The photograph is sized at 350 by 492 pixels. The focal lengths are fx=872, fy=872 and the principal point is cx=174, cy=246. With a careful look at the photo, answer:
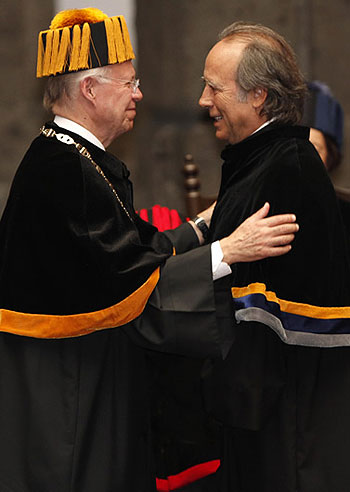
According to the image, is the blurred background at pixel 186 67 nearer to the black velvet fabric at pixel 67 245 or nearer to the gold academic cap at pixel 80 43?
the gold academic cap at pixel 80 43

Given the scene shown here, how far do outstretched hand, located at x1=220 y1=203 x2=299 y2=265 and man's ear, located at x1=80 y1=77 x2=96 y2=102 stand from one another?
70 cm

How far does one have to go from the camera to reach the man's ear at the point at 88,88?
298 centimetres

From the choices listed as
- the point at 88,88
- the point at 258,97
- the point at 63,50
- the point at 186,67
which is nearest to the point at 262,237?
the point at 258,97

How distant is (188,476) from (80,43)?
179cm

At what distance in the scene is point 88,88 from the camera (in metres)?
3.00

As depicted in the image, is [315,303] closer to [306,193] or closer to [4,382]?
[306,193]

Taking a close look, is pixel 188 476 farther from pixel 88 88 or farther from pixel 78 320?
pixel 88 88

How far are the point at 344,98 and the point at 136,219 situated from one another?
3221mm

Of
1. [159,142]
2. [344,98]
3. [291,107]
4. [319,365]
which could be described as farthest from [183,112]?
[319,365]

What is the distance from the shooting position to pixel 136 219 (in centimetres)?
306

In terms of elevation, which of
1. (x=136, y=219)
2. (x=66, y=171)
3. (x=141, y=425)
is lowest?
(x=141, y=425)

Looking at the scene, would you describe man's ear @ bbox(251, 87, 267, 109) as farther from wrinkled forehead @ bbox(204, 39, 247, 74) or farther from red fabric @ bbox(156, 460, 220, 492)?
red fabric @ bbox(156, 460, 220, 492)

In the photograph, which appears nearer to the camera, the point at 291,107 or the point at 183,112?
the point at 291,107

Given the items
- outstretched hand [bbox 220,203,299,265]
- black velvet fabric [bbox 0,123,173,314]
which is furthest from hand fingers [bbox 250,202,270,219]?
black velvet fabric [bbox 0,123,173,314]
